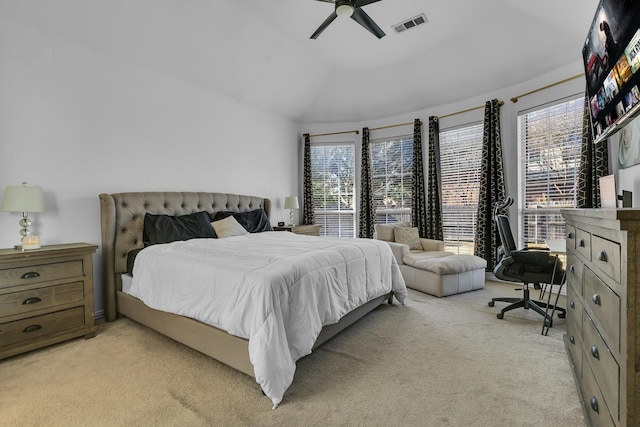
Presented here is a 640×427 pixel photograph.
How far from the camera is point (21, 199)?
2.45 metres

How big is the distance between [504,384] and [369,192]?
4.14 m

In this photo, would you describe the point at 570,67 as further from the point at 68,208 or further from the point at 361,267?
the point at 68,208

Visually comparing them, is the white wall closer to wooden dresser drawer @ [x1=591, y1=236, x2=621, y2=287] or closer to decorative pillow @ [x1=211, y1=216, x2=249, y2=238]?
decorative pillow @ [x1=211, y1=216, x2=249, y2=238]

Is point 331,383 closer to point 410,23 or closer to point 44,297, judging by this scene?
point 44,297

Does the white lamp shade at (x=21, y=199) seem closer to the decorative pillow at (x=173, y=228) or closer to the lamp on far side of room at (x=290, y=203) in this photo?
the decorative pillow at (x=173, y=228)

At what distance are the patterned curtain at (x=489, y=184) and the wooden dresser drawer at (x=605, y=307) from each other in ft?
10.6

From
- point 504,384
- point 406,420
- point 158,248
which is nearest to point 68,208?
point 158,248

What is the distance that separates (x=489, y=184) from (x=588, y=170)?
3.94ft

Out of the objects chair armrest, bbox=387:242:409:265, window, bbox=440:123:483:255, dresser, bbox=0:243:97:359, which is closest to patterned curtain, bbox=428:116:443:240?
window, bbox=440:123:483:255

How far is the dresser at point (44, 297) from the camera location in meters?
2.30

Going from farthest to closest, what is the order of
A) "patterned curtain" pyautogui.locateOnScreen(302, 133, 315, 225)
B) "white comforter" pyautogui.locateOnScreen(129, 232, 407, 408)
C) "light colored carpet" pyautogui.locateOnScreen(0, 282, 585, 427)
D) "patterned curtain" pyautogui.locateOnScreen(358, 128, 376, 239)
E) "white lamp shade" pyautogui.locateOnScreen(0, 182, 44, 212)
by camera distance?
"patterned curtain" pyautogui.locateOnScreen(302, 133, 315, 225) → "patterned curtain" pyautogui.locateOnScreen(358, 128, 376, 239) → "white lamp shade" pyautogui.locateOnScreen(0, 182, 44, 212) → "white comforter" pyautogui.locateOnScreen(129, 232, 407, 408) → "light colored carpet" pyautogui.locateOnScreen(0, 282, 585, 427)

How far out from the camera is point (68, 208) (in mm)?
3047

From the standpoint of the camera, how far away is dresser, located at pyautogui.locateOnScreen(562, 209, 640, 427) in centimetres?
94

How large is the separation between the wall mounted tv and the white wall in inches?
166
